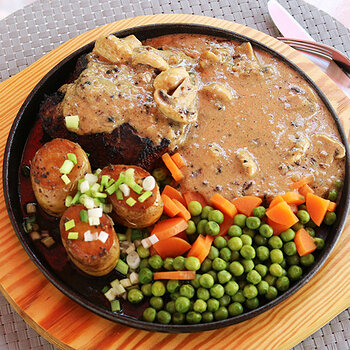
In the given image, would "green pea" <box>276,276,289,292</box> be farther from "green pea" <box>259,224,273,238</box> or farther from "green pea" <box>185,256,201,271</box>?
"green pea" <box>185,256,201,271</box>

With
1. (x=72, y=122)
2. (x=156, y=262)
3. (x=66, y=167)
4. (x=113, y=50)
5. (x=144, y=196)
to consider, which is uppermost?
(x=113, y=50)

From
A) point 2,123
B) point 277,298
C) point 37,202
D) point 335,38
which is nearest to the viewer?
point 277,298

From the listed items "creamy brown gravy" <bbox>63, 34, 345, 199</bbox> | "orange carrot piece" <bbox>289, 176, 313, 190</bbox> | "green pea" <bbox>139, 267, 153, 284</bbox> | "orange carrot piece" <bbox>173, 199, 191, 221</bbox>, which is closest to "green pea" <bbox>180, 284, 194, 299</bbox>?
"green pea" <bbox>139, 267, 153, 284</bbox>

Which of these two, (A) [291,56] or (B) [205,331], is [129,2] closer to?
(A) [291,56]

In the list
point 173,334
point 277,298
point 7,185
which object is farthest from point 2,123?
point 277,298

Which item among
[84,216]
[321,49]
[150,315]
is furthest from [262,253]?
[321,49]

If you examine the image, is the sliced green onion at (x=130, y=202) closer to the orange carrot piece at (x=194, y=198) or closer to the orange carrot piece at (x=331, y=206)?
the orange carrot piece at (x=194, y=198)

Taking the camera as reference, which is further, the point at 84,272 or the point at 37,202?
the point at 37,202

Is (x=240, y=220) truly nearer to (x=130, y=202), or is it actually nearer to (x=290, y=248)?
(x=290, y=248)
